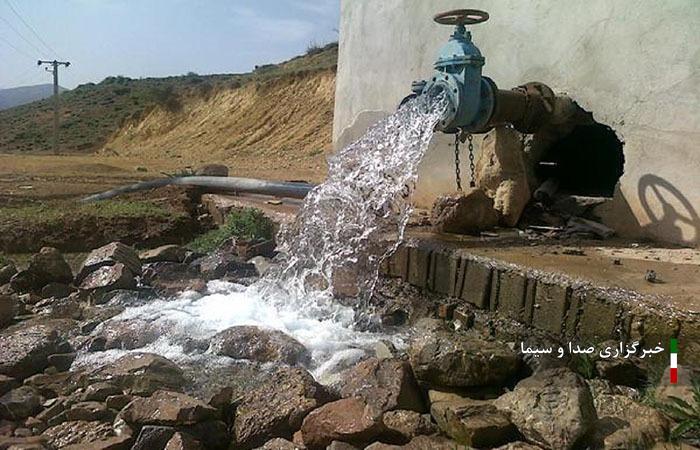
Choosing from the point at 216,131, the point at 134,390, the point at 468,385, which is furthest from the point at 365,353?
the point at 216,131

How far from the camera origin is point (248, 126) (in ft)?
79.3

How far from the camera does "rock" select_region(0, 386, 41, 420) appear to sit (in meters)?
3.46

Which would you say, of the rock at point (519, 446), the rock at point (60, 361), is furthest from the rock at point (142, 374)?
the rock at point (519, 446)

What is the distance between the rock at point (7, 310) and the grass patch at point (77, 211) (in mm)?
2413

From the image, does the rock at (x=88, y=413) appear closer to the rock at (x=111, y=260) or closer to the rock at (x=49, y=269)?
the rock at (x=111, y=260)

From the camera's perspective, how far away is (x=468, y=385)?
3.22 meters

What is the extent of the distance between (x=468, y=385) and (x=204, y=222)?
18.5 feet

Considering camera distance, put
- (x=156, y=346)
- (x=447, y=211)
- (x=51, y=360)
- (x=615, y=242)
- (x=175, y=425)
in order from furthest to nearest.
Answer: (x=447, y=211), (x=615, y=242), (x=156, y=346), (x=51, y=360), (x=175, y=425)

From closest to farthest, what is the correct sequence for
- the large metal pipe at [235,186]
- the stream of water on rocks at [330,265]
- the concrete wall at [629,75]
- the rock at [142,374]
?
the rock at [142,374] < the concrete wall at [629,75] < the stream of water on rocks at [330,265] < the large metal pipe at [235,186]

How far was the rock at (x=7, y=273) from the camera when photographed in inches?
236

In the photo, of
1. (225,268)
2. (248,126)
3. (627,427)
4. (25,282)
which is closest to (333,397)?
(627,427)

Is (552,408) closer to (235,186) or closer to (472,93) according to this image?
(472,93)

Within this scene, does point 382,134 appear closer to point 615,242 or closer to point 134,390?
point 615,242

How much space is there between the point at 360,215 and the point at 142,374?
7.45ft
